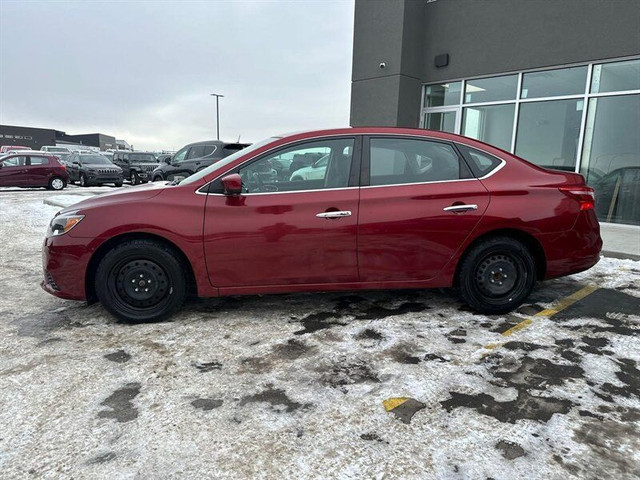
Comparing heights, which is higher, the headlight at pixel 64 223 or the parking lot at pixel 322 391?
the headlight at pixel 64 223

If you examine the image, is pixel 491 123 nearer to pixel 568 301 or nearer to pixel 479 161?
pixel 568 301

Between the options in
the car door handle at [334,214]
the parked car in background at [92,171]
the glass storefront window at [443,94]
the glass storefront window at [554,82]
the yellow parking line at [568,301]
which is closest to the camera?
the car door handle at [334,214]

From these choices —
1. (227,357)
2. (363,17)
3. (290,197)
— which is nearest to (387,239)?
(290,197)

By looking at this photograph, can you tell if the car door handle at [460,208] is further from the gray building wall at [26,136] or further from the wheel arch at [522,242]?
the gray building wall at [26,136]

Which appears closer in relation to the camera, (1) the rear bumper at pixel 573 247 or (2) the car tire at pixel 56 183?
(1) the rear bumper at pixel 573 247

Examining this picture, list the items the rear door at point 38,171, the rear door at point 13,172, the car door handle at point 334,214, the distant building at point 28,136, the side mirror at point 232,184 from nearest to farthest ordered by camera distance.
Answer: the side mirror at point 232,184, the car door handle at point 334,214, the rear door at point 13,172, the rear door at point 38,171, the distant building at point 28,136

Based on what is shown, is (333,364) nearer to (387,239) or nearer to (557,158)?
A: (387,239)

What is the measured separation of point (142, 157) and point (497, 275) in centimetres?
2163

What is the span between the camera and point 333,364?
9.53 ft

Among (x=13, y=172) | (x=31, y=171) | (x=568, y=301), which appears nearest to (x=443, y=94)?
(x=568, y=301)

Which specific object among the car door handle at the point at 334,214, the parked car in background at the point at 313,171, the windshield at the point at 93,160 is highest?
the windshield at the point at 93,160

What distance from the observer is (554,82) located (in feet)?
28.9

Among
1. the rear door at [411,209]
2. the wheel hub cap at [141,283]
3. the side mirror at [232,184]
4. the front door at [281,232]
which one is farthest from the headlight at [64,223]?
the rear door at [411,209]

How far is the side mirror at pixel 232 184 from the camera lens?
3410 millimetres
